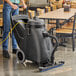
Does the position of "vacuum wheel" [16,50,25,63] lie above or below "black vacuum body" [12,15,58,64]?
below

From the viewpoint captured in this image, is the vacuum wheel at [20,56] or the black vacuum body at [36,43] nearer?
the black vacuum body at [36,43]

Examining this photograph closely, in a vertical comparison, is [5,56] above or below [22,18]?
below

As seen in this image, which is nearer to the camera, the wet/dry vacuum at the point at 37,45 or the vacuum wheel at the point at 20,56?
the wet/dry vacuum at the point at 37,45

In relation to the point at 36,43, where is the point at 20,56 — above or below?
below

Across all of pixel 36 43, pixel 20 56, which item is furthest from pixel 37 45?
pixel 20 56

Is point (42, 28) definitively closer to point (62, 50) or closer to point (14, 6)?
point (14, 6)

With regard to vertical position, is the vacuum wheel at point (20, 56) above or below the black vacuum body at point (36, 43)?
below

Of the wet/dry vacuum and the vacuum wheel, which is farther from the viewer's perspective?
the vacuum wheel

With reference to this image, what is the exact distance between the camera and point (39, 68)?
3.43m

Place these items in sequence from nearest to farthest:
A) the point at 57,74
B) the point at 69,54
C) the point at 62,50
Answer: the point at 57,74 < the point at 69,54 < the point at 62,50

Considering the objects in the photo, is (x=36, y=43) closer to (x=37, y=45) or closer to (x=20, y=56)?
(x=37, y=45)

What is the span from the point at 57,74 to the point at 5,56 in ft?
4.12

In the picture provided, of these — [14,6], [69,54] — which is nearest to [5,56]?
[14,6]

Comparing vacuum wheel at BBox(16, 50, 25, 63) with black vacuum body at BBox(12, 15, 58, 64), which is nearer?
black vacuum body at BBox(12, 15, 58, 64)
